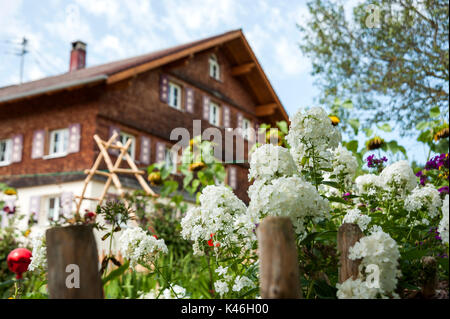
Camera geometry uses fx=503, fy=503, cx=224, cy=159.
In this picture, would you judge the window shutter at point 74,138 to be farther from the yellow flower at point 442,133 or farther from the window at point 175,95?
the yellow flower at point 442,133

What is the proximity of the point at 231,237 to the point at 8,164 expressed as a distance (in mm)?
15480

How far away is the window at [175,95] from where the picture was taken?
1814 cm

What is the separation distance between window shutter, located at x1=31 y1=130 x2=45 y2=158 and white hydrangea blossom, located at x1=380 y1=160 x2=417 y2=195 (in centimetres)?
1416

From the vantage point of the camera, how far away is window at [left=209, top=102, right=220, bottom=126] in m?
19.8

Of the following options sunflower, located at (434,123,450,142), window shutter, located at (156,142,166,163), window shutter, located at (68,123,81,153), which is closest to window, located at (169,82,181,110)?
window shutter, located at (156,142,166,163)

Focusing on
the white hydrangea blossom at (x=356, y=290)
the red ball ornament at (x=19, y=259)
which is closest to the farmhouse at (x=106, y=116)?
the red ball ornament at (x=19, y=259)

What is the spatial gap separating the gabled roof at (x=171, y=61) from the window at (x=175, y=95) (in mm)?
1210

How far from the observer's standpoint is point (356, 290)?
1576mm

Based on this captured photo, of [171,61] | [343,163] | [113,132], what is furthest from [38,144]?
[343,163]

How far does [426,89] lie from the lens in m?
15.7

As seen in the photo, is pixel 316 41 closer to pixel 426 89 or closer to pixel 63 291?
pixel 426 89

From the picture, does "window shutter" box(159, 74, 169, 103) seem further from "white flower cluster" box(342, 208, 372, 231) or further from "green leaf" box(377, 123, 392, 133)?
"white flower cluster" box(342, 208, 372, 231)

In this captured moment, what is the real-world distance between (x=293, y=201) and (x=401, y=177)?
122cm
